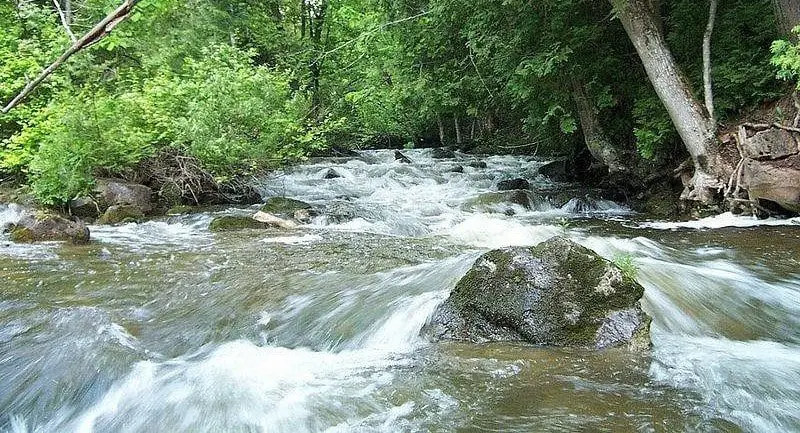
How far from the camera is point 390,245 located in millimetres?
8531

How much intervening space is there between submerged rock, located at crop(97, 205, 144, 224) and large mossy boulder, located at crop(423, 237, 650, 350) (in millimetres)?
8502

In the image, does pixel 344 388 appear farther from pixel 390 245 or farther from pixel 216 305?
pixel 390 245

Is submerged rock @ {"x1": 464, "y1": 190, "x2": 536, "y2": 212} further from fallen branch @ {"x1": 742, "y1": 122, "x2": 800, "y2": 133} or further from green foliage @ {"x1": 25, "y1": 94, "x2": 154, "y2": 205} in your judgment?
green foliage @ {"x1": 25, "y1": 94, "x2": 154, "y2": 205}

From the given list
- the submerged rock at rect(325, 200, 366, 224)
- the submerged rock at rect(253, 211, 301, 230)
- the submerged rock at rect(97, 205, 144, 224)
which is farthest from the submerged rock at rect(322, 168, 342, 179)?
the submerged rock at rect(97, 205, 144, 224)

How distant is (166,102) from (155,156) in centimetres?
119

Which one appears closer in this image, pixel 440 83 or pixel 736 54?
pixel 736 54

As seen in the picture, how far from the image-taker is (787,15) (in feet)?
29.6

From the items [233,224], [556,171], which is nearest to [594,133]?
[556,171]

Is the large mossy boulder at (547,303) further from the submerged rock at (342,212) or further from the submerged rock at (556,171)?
the submerged rock at (556,171)

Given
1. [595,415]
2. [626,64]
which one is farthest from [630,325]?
[626,64]

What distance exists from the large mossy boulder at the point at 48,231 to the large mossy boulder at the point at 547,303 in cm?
683

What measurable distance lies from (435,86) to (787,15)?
24.3ft

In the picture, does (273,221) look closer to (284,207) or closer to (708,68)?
(284,207)

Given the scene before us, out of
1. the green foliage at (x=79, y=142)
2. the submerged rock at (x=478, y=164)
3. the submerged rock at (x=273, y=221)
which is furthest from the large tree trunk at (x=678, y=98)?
the green foliage at (x=79, y=142)
